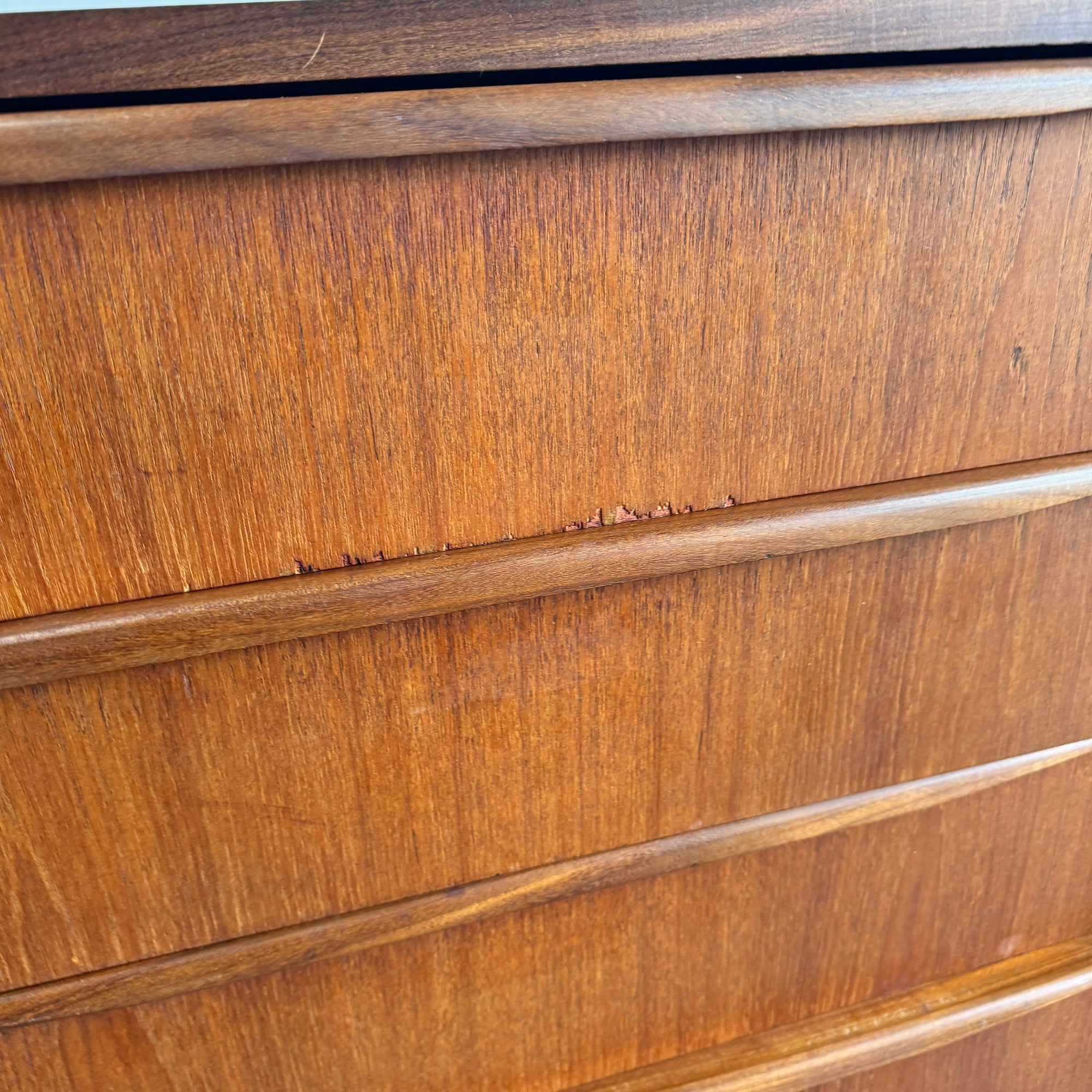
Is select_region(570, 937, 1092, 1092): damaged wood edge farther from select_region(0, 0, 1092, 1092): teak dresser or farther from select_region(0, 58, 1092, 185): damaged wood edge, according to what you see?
select_region(0, 58, 1092, 185): damaged wood edge

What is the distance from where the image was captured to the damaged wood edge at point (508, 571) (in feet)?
1.07

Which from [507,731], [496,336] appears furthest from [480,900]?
[496,336]

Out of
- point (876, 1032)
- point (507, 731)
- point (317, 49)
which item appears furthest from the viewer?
point (876, 1032)

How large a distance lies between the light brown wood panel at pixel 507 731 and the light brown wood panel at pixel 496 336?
0.14 ft

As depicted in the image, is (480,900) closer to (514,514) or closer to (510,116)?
(514,514)

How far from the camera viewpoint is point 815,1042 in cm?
52

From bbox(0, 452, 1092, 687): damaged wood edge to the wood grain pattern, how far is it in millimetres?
158

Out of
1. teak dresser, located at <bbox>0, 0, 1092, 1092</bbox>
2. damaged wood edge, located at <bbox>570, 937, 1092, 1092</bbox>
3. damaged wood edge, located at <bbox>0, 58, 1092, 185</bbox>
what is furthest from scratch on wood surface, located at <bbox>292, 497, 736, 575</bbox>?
damaged wood edge, located at <bbox>570, 937, 1092, 1092</bbox>

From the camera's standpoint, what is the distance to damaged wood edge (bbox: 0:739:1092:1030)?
0.39m

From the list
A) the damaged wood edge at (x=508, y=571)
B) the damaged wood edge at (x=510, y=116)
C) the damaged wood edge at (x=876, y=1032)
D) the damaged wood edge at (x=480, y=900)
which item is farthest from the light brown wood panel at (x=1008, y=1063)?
the damaged wood edge at (x=510, y=116)

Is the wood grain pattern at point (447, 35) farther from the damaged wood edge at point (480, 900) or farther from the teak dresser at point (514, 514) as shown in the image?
the damaged wood edge at point (480, 900)

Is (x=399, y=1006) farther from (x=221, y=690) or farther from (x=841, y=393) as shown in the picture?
(x=841, y=393)

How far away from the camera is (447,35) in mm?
283

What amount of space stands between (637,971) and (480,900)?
10 centimetres
